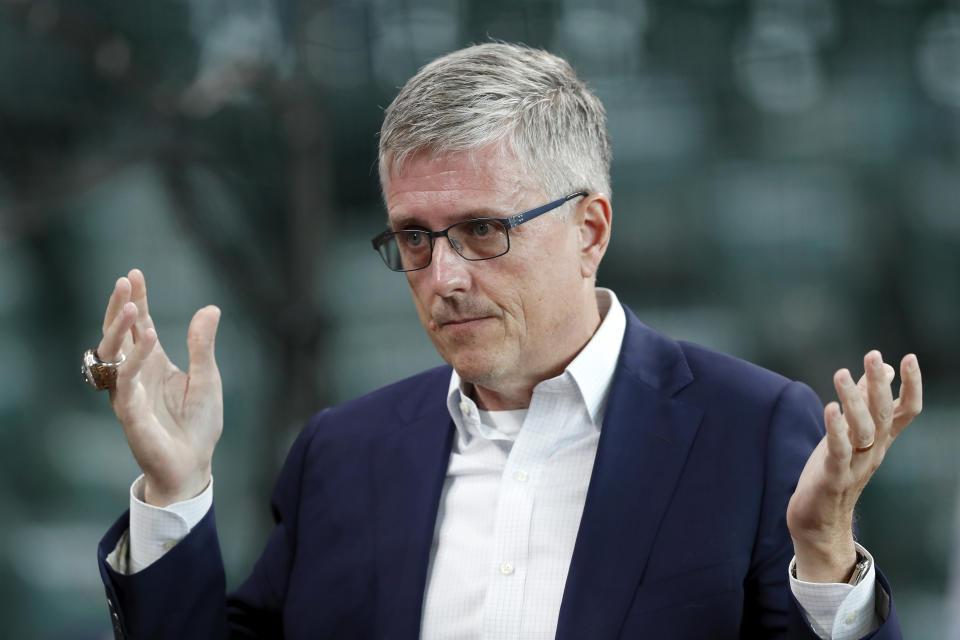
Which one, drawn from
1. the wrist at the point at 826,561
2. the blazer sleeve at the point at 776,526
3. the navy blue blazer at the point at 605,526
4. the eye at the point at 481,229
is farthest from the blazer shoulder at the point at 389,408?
the wrist at the point at 826,561

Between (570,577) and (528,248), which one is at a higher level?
(528,248)

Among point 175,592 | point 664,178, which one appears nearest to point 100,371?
point 175,592

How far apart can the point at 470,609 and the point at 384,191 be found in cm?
69

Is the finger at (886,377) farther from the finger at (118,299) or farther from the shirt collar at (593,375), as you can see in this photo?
the finger at (118,299)

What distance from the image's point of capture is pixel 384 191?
1.78 m

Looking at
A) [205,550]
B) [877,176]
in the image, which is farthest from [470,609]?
[877,176]

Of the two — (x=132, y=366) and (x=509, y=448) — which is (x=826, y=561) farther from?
(x=132, y=366)

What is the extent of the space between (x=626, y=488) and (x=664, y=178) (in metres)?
2.63

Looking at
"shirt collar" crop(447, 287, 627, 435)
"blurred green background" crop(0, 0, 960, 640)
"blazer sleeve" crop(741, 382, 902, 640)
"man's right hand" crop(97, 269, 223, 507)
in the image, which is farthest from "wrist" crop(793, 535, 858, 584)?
"blurred green background" crop(0, 0, 960, 640)

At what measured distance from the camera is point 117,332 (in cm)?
155

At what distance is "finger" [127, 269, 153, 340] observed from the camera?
161 centimetres

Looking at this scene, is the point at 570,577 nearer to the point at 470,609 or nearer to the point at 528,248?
the point at 470,609

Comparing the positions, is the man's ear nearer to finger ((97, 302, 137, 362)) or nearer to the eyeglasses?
the eyeglasses

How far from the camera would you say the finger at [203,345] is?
1.70 m
